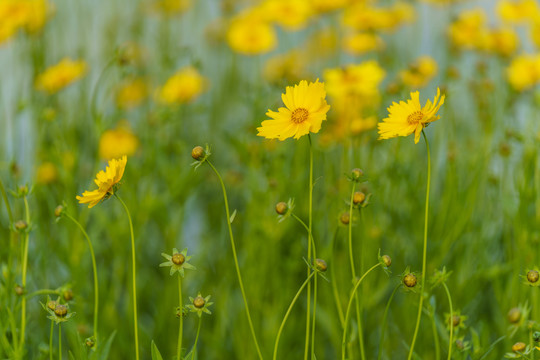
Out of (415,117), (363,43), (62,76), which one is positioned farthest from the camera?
(363,43)

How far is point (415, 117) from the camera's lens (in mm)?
622

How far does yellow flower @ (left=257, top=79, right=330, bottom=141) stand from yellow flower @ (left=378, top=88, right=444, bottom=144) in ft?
0.20

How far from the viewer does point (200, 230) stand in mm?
1646

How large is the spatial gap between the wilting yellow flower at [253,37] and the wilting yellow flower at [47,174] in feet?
1.68

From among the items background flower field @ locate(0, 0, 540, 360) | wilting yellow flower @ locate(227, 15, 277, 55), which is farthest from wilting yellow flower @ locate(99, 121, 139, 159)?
wilting yellow flower @ locate(227, 15, 277, 55)

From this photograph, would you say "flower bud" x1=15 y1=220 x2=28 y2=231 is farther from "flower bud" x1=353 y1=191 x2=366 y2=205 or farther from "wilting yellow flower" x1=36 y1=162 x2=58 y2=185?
"wilting yellow flower" x1=36 y1=162 x2=58 y2=185

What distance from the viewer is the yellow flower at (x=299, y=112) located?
0.62m

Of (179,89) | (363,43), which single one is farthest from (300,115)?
(363,43)

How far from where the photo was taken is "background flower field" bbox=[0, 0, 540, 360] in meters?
1.08

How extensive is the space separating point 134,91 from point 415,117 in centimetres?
127

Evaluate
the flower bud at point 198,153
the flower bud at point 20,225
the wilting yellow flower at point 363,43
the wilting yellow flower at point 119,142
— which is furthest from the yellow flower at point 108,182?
the wilting yellow flower at point 363,43

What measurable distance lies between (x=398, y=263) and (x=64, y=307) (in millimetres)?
689

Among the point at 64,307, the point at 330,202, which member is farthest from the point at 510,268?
the point at 64,307

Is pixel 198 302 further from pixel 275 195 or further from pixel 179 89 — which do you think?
pixel 179 89
